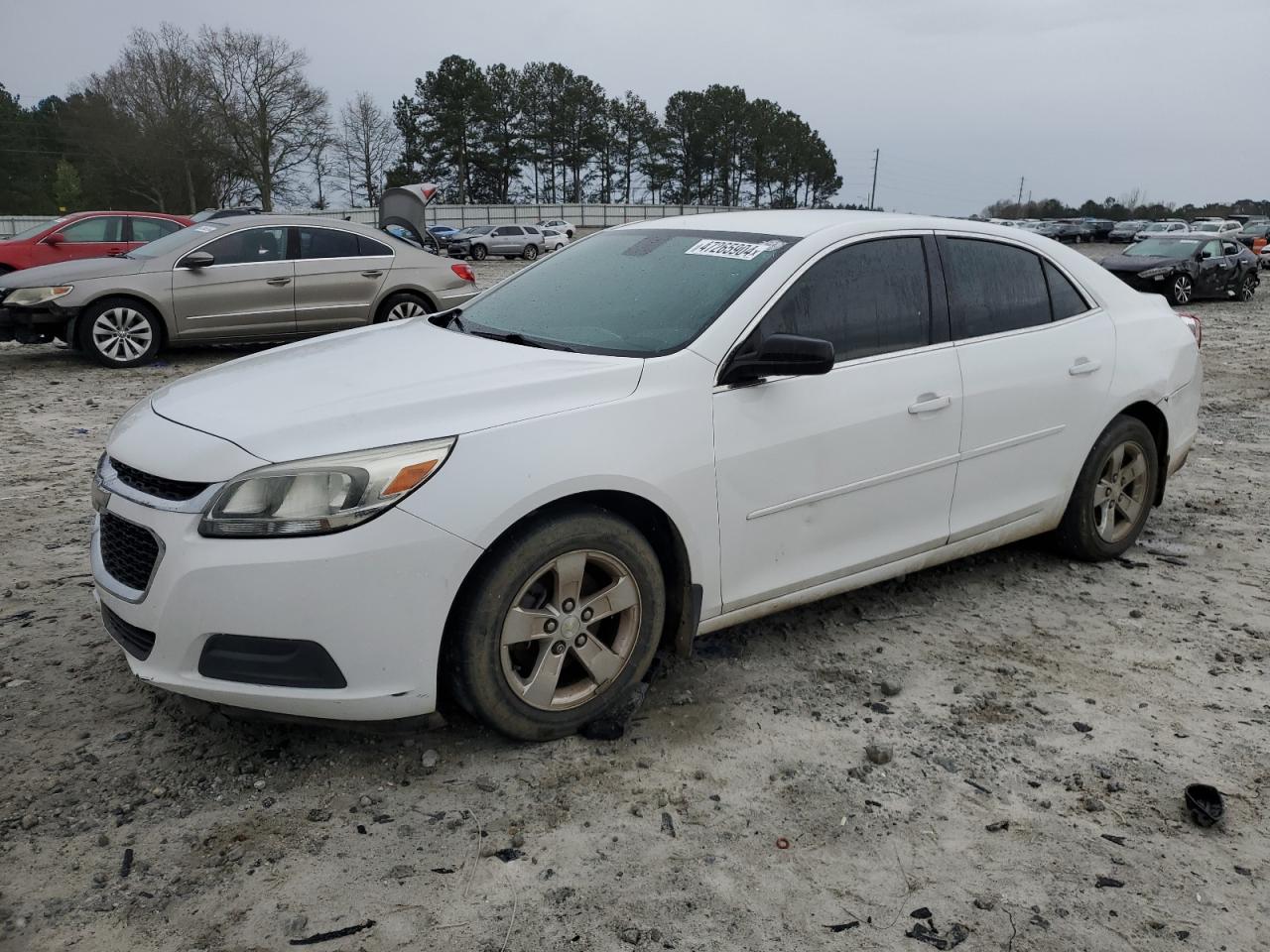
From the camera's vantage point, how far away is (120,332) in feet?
33.5

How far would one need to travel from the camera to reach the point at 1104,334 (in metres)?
4.59

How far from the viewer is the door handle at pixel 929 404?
3.78 m

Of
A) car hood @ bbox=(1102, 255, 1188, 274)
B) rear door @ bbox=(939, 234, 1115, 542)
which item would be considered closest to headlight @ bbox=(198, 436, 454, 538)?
rear door @ bbox=(939, 234, 1115, 542)

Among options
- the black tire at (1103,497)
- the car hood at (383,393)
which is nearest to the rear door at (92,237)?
the car hood at (383,393)

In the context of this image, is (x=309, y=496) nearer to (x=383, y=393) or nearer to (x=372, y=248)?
(x=383, y=393)

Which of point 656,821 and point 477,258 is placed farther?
point 477,258

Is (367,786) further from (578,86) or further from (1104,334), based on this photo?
(578,86)

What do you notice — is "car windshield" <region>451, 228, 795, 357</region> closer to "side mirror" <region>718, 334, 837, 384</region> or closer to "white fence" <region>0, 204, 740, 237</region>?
"side mirror" <region>718, 334, 837, 384</region>

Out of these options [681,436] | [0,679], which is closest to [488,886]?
[681,436]

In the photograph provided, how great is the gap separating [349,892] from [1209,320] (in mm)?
19066

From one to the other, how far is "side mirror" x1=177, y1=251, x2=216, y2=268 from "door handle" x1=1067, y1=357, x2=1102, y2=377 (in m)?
8.66

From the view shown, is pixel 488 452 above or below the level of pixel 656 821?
above

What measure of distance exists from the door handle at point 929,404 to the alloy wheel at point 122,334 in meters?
8.86

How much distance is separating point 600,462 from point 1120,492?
3.06 metres
